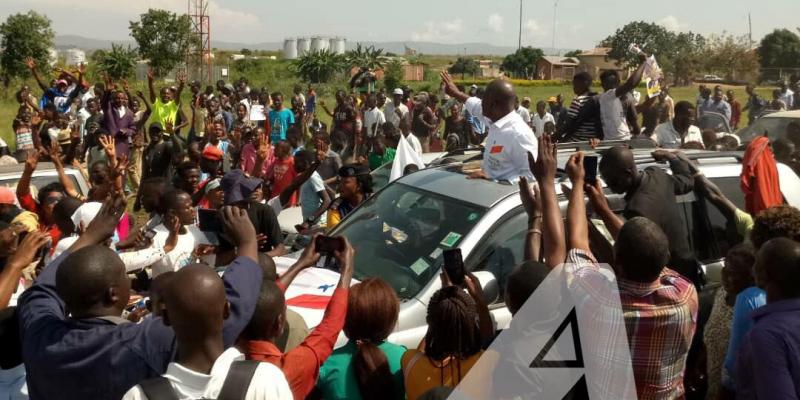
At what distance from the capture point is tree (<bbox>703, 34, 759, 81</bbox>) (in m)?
51.2

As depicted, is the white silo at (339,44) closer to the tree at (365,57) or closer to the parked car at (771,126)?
the tree at (365,57)

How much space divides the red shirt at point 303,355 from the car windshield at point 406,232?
4.28 feet

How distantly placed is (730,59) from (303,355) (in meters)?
55.2

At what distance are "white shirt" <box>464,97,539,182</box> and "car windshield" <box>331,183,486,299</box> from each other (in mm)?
523

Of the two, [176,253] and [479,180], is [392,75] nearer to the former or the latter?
[479,180]

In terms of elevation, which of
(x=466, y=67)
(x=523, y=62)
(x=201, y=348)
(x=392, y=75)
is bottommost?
(x=201, y=348)

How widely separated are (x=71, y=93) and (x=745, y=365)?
51.7 ft

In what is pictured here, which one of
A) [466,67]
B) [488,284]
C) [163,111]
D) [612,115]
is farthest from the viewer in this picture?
[466,67]

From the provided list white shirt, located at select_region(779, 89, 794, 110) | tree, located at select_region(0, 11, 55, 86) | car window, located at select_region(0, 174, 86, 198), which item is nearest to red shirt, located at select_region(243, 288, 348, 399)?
car window, located at select_region(0, 174, 86, 198)

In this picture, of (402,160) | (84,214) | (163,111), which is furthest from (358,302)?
(163,111)

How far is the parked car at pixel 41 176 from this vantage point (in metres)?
7.26

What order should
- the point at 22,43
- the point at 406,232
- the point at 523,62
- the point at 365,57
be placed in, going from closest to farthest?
the point at 406,232, the point at 22,43, the point at 365,57, the point at 523,62

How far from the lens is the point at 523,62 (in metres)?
81.9

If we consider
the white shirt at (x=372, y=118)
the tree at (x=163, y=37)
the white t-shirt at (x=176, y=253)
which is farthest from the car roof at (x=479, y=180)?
the tree at (x=163, y=37)
